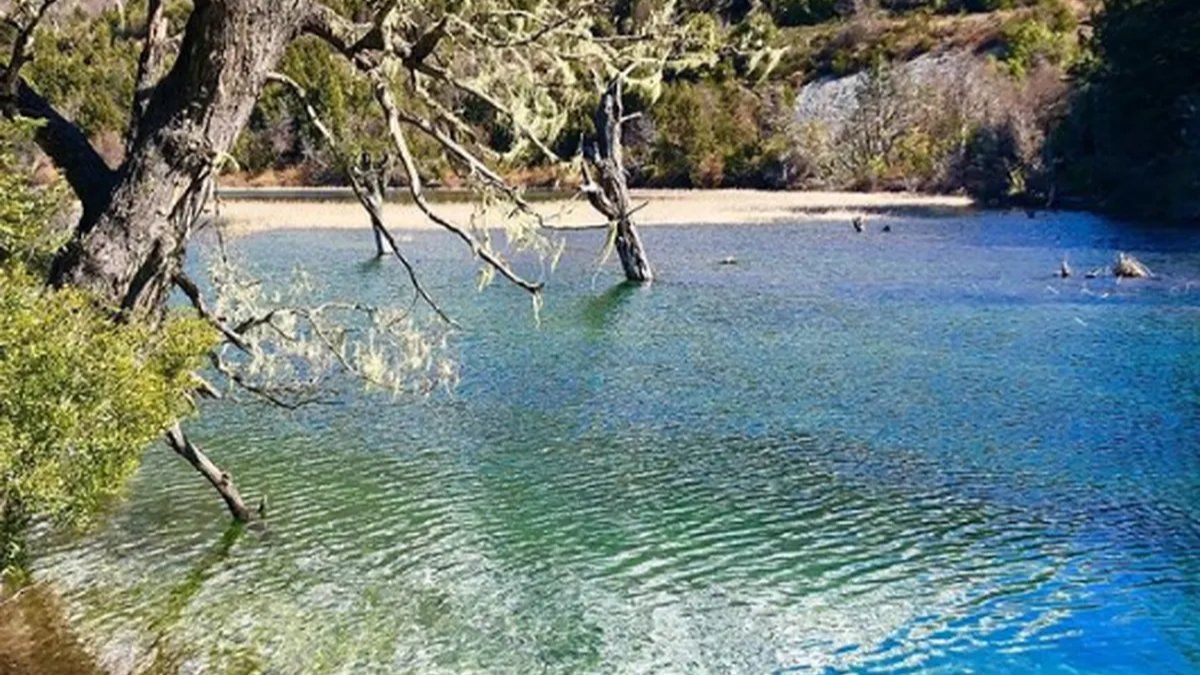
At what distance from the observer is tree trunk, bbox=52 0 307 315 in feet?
20.6

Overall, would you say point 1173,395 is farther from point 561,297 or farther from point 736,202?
point 736,202

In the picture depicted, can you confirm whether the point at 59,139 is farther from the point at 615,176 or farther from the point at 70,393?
the point at 615,176

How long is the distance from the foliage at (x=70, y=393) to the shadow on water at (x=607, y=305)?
634 inches

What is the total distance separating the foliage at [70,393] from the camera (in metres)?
6.02

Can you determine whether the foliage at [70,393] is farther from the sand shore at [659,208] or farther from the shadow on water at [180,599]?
the sand shore at [659,208]

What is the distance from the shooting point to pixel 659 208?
5369 centimetres

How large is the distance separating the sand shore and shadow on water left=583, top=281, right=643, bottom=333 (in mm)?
11253

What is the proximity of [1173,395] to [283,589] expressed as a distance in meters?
12.2

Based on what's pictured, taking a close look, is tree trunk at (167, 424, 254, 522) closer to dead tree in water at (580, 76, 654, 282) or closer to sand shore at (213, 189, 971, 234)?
dead tree in water at (580, 76, 654, 282)

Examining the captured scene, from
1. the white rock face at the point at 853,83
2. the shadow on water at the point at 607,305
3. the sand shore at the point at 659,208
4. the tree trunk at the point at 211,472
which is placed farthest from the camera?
the white rock face at the point at 853,83

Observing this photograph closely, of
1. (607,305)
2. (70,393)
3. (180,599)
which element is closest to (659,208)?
(607,305)

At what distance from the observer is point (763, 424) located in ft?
50.0

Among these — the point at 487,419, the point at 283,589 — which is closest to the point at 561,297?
the point at 487,419

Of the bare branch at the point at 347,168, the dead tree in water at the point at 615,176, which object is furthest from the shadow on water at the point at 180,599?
the dead tree in water at the point at 615,176
